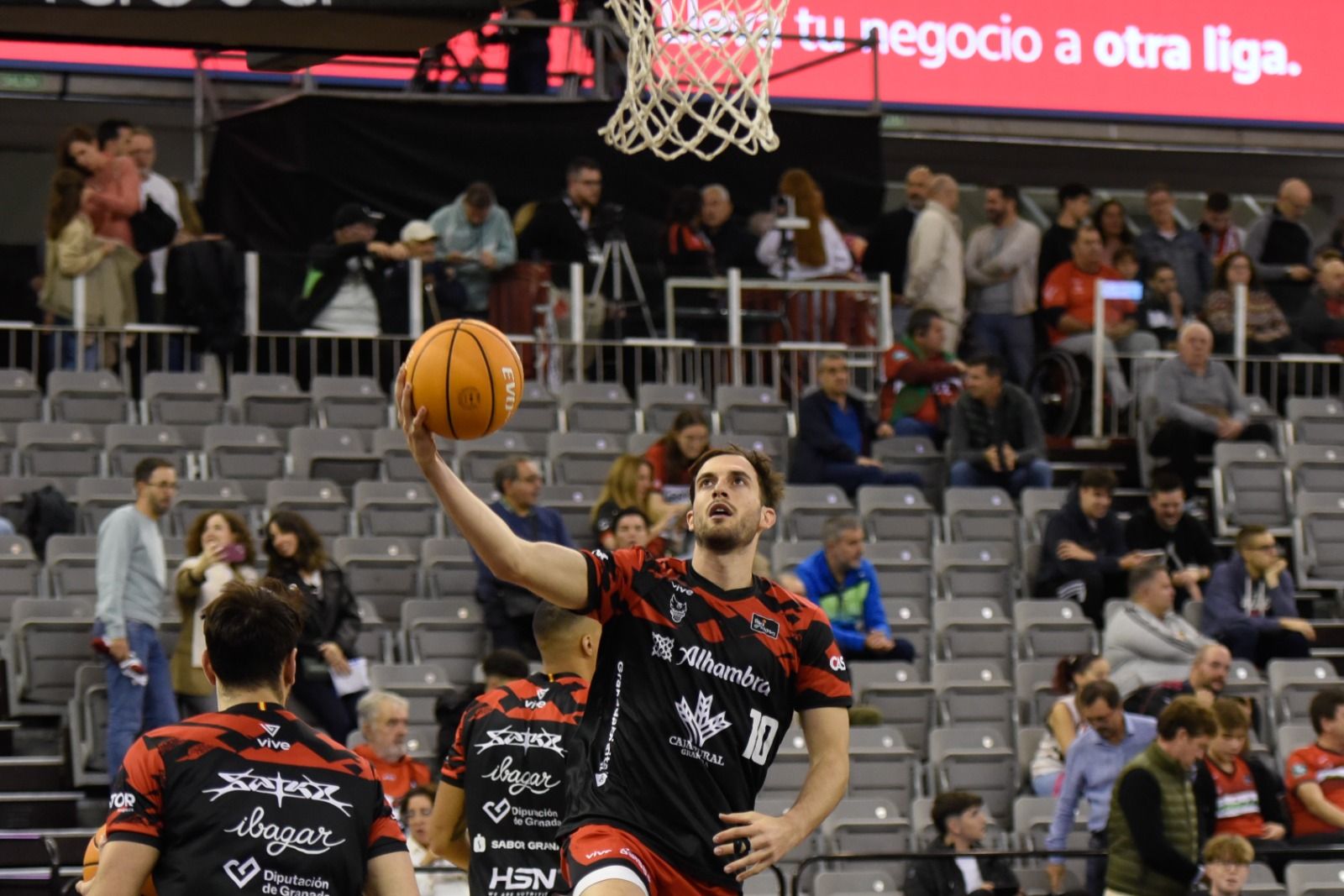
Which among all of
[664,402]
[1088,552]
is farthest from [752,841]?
[664,402]

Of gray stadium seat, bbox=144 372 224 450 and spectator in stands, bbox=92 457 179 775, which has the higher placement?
gray stadium seat, bbox=144 372 224 450

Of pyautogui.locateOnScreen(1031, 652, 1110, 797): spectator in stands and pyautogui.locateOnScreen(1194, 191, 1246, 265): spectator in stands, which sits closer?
pyautogui.locateOnScreen(1031, 652, 1110, 797): spectator in stands

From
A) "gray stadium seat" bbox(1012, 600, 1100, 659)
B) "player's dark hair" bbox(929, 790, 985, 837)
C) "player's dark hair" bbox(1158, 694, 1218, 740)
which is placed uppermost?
"gray stadium seat" bbox(1012, 600, 1100, 659)

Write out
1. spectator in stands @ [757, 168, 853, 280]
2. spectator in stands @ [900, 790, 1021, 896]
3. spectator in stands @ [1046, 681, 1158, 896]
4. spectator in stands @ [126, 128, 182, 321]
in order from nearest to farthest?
spectator in stands @ [900, 790, 1021, 896] → spectator in stands @ [1046, 681, 1158, 896] → spectator in stands @ [126, 128, 182, 321] → spectator in stands @ [757, 168, 853, 280]

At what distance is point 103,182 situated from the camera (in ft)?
46.2

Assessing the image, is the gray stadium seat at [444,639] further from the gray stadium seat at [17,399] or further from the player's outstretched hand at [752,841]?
the player's outstretched hand at [752,841]

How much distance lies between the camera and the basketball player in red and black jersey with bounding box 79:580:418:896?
14.9ft

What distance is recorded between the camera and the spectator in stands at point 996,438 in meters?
14.1

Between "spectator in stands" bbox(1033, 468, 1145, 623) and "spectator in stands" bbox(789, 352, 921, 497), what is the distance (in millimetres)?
1351

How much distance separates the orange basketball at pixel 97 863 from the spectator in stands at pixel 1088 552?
29.2 feet

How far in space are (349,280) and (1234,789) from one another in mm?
6904

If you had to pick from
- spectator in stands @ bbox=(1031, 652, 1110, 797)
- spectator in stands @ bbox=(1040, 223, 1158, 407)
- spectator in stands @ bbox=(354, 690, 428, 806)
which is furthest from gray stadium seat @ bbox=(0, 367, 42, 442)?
spectator in stands @ bbox=(1040, 223, 1158, 407)

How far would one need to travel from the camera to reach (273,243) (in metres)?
15.9

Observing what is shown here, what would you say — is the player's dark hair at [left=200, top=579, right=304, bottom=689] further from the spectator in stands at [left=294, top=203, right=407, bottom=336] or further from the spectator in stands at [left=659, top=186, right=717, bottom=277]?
the spectator in stands at [left=659, top=186, right=717, bottom=277]
